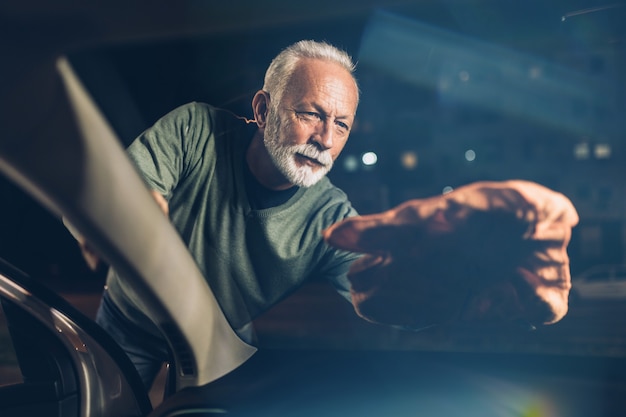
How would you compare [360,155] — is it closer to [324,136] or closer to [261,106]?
[324,136]

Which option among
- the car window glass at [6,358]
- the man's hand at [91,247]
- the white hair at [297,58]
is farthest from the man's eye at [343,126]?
the car window glass at [6,358]

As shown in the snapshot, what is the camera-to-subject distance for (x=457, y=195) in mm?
2152

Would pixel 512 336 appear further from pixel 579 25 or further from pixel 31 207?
pixel 31 207

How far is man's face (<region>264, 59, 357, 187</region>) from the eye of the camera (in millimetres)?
2303

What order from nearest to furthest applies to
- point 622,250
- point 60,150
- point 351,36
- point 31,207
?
point 60,150 < point 622,250 < point 351,36 < point 31,207

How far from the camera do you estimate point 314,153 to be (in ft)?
7.73

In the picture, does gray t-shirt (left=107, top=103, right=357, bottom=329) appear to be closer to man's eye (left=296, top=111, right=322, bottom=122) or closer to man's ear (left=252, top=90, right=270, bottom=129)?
man's ear (left=252, top=90, right=270, bottom=129)

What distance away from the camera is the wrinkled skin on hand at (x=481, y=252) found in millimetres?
2148

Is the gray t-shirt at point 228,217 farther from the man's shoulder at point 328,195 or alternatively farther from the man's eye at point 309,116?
the man's eye at point 309,116

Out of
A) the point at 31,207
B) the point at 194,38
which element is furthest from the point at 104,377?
the point at 194,38

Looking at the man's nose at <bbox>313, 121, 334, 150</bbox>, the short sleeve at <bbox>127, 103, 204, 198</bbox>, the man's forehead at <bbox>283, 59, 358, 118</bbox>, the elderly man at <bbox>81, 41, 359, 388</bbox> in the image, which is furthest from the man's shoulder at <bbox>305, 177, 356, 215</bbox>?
the short sleeve at <bbox>127, 103, 204, 198</bbox>

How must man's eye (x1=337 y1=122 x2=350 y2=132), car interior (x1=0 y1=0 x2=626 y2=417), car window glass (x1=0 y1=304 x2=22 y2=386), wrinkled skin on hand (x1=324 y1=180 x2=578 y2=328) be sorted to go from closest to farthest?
car interior (x1=0 y1=0 x2=626 y2=417) < wrinkled skin on hand (x1=324 y1=180 x2=578 y2=328) < man's eye (x1=337 y1=122 x2=350 y2=132) < car window glass (x1=0 y1=304 x2=22 y2=386)

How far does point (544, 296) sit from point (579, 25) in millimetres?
849

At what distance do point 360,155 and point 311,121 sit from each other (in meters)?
0.24
